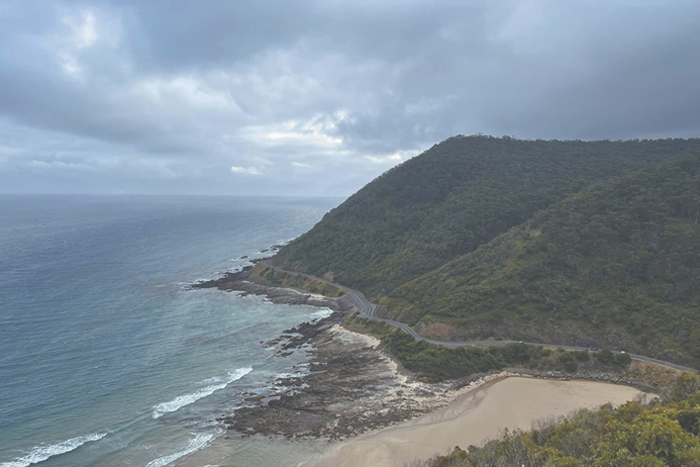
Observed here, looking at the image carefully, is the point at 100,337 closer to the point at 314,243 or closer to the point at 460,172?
the point at 314,243

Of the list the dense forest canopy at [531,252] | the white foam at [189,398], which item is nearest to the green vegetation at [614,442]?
the dense forest canopy at [531,252]

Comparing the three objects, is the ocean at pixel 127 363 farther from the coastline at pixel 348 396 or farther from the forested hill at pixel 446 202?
the forested hill at pixel 446 202

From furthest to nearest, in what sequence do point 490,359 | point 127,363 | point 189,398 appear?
point 127,363, point 490,359, point 189,398

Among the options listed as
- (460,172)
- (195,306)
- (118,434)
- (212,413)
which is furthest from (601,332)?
(460,172)

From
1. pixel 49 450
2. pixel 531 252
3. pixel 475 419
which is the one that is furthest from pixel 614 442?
pixel 531 252

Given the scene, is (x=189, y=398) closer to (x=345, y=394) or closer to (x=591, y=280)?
(x=345, y=394)
